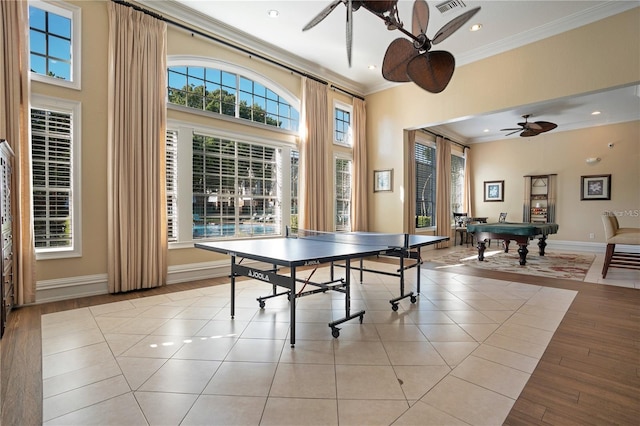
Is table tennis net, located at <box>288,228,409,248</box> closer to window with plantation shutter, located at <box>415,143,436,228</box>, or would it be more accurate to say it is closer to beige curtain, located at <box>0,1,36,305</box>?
beige curtain, located at <box>0,1,36,305</box>

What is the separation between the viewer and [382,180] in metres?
7.51

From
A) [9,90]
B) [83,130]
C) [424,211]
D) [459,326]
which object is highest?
[9,90]

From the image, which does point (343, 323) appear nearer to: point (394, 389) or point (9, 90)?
point (394, 389)

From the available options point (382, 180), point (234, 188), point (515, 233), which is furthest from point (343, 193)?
point (515, 233)

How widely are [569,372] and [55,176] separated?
5288 mm

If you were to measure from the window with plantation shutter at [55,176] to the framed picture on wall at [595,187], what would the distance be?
37.1 ft

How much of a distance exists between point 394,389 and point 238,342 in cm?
130

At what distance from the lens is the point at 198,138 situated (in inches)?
198

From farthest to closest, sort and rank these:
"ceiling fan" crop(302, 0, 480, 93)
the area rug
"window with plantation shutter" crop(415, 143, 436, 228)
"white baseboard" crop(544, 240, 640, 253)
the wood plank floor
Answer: "window with plantation shutter" crop(415, 143, 436, 228) → "white baseboard" crop(544, 240, 640, 253) → the area rug → "ceiling fan" crop(302, 0, 480, 93) → the wood plank floor

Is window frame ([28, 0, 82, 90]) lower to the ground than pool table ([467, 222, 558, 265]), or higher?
higher

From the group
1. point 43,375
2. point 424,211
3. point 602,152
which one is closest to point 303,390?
point 43,375

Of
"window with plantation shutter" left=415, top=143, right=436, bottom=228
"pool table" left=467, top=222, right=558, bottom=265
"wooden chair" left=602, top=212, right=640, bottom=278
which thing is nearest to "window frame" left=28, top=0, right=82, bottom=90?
"pool table" left=467, top=222, right=558, bottom=265

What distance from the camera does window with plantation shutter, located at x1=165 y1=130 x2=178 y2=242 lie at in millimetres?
4754

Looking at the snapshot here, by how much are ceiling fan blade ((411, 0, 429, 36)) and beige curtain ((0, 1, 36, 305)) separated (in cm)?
400
